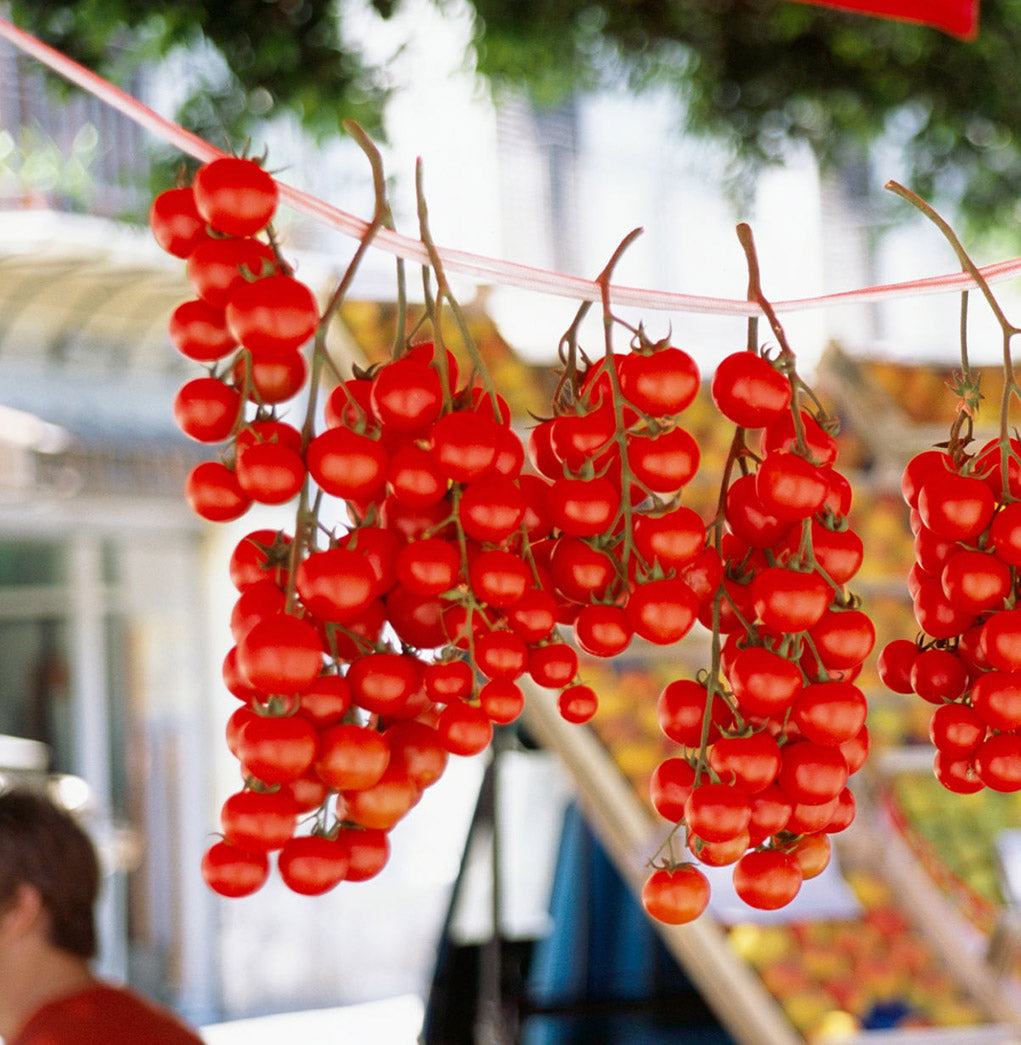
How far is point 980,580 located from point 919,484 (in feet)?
0.30

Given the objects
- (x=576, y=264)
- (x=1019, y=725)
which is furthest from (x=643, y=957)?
(x=576, y=264)

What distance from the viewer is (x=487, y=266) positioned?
2.56ft

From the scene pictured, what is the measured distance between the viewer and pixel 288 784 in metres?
0.71

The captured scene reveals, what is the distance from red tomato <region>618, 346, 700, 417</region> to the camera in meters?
0.77

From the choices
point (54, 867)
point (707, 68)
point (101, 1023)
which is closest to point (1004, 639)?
point (101, 1023)

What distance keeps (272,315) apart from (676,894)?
15.7 inches

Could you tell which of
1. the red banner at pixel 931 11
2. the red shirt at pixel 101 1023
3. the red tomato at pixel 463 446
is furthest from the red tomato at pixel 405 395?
the red shirt at pixel 101 1023

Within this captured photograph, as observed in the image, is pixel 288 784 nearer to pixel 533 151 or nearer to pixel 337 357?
pixel 337 357

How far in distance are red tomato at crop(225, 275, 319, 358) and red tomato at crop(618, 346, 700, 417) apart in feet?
0.64

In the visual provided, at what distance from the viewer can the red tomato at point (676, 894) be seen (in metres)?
0.75

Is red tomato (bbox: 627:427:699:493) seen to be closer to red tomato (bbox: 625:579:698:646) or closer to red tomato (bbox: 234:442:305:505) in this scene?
red tomato (bbox: 625:579:698:646)

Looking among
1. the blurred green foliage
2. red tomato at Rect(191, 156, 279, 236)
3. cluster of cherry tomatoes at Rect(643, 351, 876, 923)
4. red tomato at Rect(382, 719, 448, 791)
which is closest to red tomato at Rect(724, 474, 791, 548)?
cluster of cherry tomatoes at Rect(643, 351, 876, 923)

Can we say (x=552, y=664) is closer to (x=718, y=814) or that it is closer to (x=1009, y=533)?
(x=718, y=814)

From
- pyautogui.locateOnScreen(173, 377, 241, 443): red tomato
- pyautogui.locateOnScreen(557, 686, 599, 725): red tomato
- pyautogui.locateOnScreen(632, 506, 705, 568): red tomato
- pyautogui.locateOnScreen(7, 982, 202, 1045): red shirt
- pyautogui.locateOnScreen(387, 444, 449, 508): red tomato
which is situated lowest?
pyautogui.locateOnScreen(7, 982, 202, 1045): red shirt
